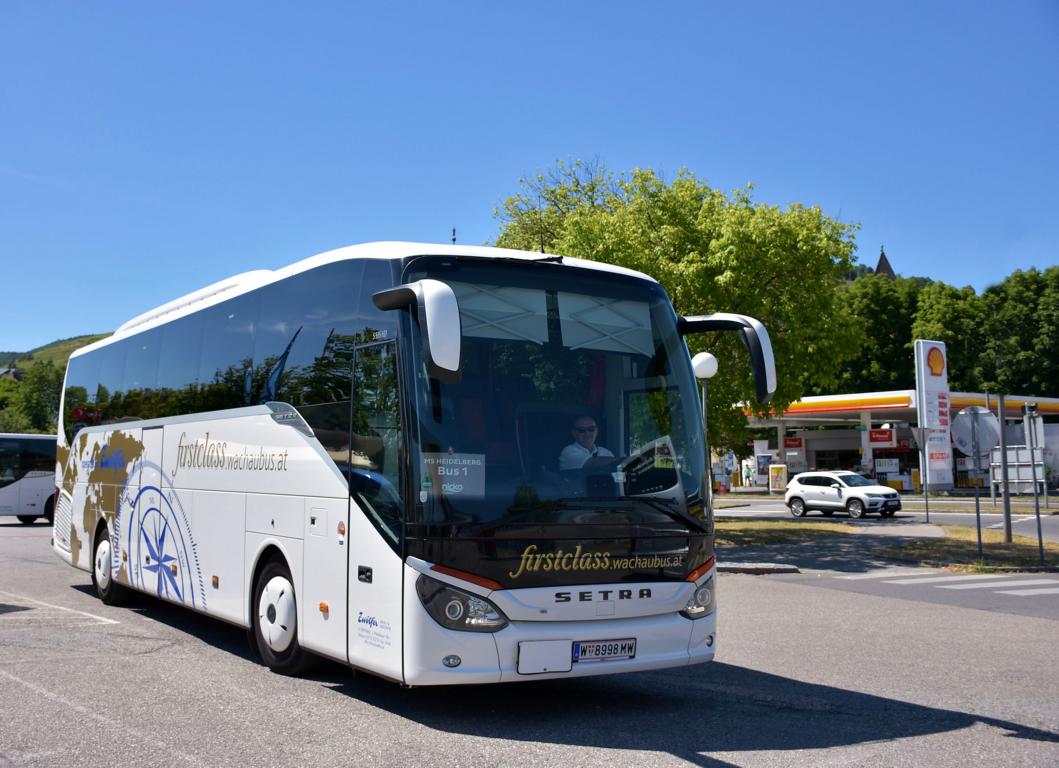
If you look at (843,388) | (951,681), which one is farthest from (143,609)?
(843,388)

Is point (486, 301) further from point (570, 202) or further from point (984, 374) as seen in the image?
point (984, 374)

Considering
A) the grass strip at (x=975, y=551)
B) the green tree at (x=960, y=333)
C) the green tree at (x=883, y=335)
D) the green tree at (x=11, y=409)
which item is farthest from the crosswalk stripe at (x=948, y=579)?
the green tree at (x=11, y=409)

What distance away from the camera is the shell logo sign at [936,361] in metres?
42.7

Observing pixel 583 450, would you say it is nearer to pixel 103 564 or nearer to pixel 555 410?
pixel 555 410

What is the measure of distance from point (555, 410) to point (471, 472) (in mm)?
784

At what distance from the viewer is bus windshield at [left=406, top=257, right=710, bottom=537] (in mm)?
6672

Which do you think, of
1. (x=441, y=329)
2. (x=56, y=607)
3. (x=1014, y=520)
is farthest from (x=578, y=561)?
(x=1014, y=520)

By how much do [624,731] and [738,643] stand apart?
4.35 meters

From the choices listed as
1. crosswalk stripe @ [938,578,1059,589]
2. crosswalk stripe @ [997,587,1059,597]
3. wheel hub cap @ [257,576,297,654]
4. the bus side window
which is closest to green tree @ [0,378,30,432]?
crosswalk stripe @ [938,578,1059,589]

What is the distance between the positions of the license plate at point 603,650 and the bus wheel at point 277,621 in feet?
8.23

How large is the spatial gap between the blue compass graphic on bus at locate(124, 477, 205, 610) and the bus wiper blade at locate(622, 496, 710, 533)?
4.95 meters

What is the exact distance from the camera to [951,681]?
857 centimetres

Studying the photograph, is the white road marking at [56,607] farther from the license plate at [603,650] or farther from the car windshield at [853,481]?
the car windshield at [853,481]

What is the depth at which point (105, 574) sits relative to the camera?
13.0m
